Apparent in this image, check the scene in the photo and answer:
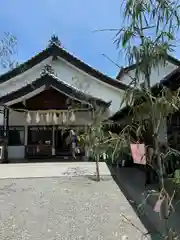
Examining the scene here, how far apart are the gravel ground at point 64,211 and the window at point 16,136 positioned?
8440 millimetres

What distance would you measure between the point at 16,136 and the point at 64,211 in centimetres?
1228

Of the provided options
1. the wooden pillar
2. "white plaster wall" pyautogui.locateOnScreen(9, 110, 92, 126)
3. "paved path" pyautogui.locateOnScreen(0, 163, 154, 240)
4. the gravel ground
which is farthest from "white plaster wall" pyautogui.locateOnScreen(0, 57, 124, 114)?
the gravel ground

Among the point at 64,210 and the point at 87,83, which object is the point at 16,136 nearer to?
the point at 87,83

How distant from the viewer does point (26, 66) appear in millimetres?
19297

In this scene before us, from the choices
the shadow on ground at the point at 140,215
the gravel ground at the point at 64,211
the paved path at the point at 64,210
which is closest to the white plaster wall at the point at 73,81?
→ the shadow on ground at the point at 140,215

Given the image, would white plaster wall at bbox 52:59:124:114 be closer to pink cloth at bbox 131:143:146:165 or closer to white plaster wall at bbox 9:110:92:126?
white plaster wall at bbox 9:110:92:126

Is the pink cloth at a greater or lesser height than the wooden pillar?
lesser

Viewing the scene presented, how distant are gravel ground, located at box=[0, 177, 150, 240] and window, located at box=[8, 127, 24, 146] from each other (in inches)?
332

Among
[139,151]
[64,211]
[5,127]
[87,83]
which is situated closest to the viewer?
[139,151]

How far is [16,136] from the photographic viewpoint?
58.4ft

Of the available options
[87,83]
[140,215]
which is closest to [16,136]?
[87,83]

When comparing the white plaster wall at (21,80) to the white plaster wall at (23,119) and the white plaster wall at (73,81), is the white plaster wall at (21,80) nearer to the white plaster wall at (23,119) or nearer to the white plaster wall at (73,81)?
the white plaster wall at (73,81)

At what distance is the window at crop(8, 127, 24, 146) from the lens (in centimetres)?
1780

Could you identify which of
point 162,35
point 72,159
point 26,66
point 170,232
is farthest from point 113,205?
point 26,66
